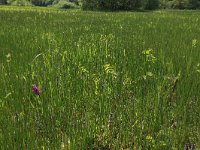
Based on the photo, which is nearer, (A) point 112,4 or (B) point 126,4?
(A) point 112,4

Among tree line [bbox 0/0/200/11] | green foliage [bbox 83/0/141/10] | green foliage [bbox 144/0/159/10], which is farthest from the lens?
green foliage [bbox 144/0/159/10]

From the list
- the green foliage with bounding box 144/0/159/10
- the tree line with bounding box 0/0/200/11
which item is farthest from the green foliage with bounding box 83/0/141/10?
the green foliage with bounding box 144/0/159/10

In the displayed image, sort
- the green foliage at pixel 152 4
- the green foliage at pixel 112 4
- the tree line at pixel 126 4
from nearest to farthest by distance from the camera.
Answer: the green foliage at pixel 112 4
the tree line at pixel 126 4
the green foliage at pixel 152 4

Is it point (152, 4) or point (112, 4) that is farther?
point (152, 4)

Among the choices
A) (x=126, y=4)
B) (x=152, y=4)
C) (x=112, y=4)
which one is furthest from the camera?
(x=152, y=4)

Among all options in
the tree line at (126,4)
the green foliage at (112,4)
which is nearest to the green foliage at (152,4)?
the tree line at (126,4)

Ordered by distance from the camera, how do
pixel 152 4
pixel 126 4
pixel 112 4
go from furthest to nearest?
pixel 152 4 < pixel 126 4 < pixel 112 4

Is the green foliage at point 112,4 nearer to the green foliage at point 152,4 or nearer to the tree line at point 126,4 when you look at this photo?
the tree line at point 126,4

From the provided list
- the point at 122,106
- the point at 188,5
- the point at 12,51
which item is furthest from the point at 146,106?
the point at 188,5

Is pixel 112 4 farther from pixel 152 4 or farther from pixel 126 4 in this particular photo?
pixel 152 4

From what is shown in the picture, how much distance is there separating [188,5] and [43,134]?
52500 mm

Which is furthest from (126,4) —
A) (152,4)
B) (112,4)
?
Answer: (152,4)

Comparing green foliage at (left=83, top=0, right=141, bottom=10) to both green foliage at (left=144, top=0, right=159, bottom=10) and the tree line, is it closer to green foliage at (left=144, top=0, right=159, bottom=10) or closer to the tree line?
the tree line

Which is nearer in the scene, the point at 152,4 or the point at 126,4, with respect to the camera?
the point at 126,4
